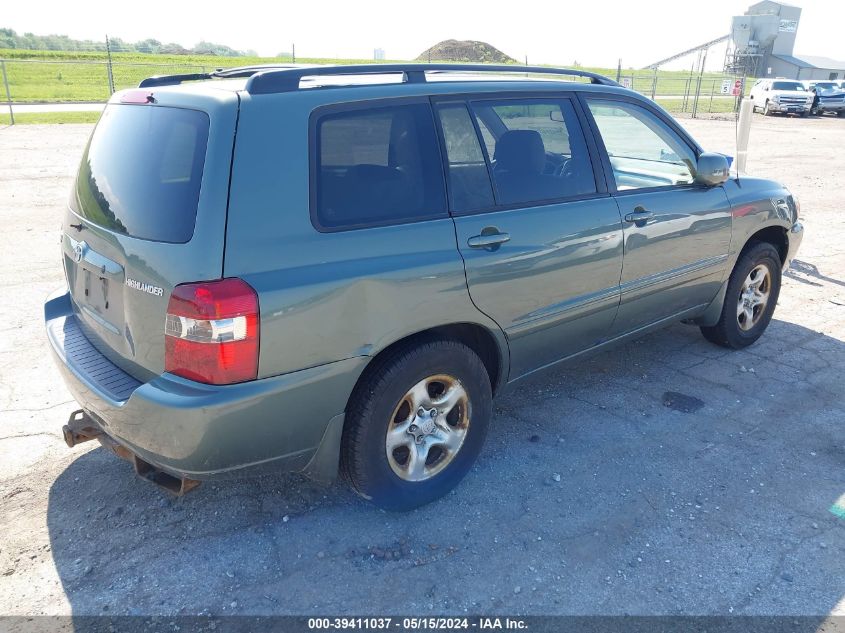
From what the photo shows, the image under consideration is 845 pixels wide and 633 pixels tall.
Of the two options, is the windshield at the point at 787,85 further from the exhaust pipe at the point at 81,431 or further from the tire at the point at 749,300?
the exhaust pipe at the point at 81,431

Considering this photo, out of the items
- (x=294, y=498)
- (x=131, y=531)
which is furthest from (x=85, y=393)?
→ (x=294, y=498)

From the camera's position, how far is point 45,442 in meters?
3.66

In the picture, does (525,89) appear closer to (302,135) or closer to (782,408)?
(302,135)

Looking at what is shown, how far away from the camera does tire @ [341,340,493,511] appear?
2859 mm

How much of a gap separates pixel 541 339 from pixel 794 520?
1.44 metres

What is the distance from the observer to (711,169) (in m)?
4.16

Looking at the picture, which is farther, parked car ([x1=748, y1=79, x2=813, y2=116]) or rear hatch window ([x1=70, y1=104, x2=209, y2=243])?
parked car ([x1=748, y1=79, x2=813, y2=116])

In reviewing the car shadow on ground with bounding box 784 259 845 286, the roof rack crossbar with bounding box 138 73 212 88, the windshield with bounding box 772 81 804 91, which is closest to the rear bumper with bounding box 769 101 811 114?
the windshield with bounding box 772 81 804 91

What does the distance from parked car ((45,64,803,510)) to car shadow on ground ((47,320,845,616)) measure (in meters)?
0.31

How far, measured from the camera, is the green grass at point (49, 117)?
1920 cm

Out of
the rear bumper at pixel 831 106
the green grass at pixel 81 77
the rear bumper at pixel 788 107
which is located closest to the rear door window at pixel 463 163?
the green grass at pixel 81 77

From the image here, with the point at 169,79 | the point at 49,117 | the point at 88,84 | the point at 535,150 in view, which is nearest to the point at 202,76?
the point at 169,79

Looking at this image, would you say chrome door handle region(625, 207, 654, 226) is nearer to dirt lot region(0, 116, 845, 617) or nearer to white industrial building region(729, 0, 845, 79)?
dirt lot region(0, 116, 845, 617)

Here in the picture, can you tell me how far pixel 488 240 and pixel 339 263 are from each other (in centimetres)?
79
